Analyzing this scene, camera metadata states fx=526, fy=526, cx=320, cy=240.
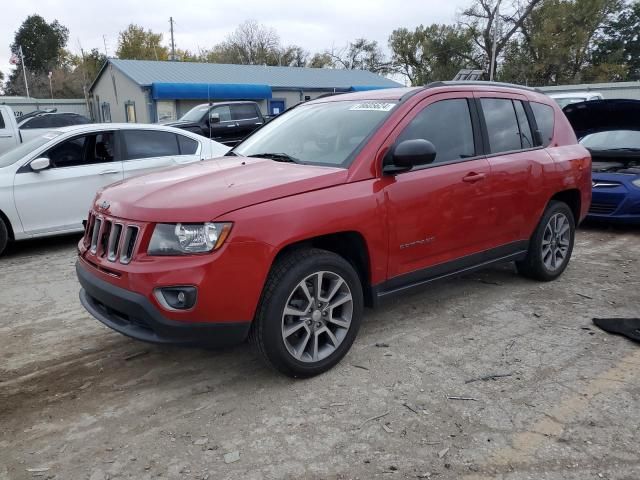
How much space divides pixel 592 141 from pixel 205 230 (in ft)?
24.6

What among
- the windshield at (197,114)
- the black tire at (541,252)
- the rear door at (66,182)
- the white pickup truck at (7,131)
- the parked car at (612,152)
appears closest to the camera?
the black tire at (541,252)

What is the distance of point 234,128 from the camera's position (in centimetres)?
1658

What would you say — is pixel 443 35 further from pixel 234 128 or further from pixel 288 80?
pixel 234 128

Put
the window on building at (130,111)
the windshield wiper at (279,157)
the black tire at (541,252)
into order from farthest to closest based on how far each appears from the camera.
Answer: the window on building at (130,111) → the black tire at (541,252) → the windshield wiper at (279,157)

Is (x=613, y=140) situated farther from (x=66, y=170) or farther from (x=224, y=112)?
(x=224, y=112)

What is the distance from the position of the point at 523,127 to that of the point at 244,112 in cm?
1357

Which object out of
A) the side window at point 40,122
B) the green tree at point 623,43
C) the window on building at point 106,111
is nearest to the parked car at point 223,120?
the side window at point 40,122

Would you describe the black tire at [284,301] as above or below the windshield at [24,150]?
below

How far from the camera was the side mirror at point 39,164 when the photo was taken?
621cm

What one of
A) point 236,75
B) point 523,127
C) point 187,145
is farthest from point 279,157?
point 236,75

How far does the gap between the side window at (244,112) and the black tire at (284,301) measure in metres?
14.4

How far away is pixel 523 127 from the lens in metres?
4.77

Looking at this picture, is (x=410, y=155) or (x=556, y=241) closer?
(x=410, y=155)

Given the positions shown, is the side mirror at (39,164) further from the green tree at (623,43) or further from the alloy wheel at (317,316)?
the green tree at (623,43)
